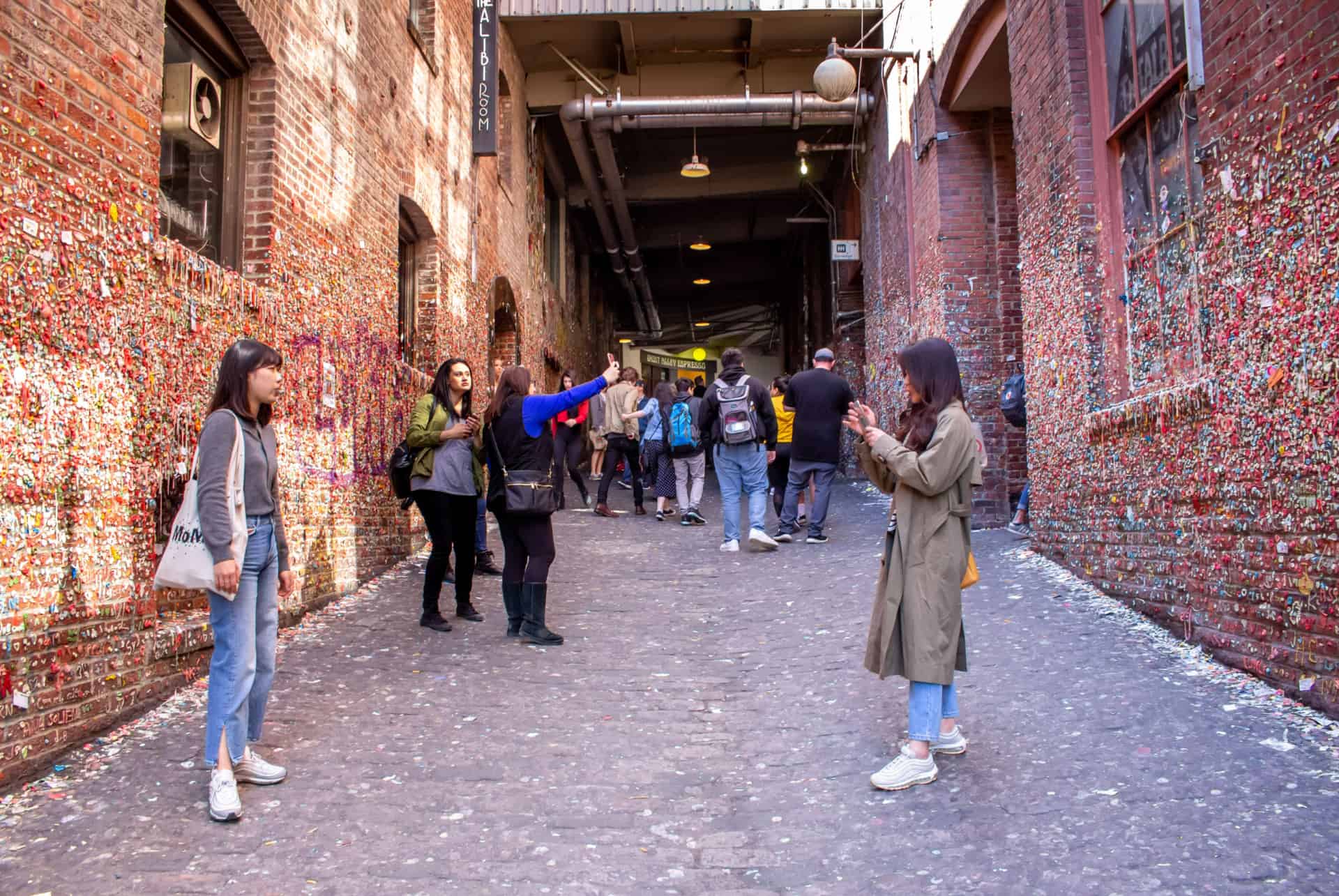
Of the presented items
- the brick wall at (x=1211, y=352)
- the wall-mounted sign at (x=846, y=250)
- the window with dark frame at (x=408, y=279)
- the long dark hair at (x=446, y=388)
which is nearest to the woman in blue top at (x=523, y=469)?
the long dark hair at (x=446, y=388)

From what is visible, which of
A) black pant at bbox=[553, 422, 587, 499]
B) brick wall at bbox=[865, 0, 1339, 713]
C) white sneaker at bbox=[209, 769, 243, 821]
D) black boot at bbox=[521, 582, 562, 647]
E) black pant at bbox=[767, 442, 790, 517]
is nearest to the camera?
white sneaker at bbox=[209, 769, 243, 821]

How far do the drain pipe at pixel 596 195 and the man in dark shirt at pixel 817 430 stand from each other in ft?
24.4

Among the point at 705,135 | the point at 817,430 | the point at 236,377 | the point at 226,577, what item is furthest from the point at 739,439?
the point at 705,135

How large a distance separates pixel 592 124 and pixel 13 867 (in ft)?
44.6

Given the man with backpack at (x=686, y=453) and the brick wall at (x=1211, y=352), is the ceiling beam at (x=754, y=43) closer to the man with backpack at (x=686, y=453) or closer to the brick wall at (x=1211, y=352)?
the brick wall at (x=1211, y=352)

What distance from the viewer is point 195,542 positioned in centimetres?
380

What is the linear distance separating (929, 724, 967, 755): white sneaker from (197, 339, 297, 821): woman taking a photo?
A: 2.58 meters

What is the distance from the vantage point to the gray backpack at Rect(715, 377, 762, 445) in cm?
964

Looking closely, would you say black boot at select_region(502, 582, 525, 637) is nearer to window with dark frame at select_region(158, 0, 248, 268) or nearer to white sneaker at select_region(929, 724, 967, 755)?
window with dark frame at select_region(158, 0, 248, 268)

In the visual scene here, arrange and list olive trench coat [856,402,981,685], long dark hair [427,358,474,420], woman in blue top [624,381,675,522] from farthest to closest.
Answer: woman in blue top [624,381,675,522] → long dark hair [427,358,474,420] → olive trench coat [856,402,981,685]

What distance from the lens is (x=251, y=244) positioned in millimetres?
6688

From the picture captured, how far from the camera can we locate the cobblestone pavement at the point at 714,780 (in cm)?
335

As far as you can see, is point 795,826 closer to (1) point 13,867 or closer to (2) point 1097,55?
(1) point 13,867

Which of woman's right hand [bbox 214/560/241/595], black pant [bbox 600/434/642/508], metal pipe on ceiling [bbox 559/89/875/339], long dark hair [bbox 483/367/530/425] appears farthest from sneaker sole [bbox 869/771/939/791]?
metal pipe on ceiling [bbox 559/89/875/339]
